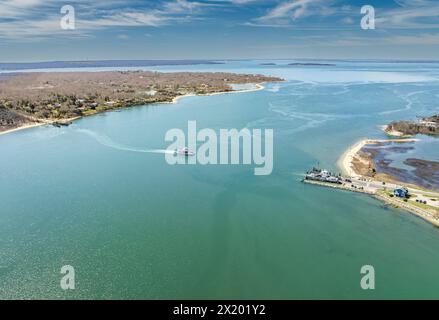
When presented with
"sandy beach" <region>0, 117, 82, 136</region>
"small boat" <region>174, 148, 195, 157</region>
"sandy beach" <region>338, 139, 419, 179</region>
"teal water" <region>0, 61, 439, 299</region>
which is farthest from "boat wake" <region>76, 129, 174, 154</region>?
"sandy beach" <region>338, 139, 419, 179</region>

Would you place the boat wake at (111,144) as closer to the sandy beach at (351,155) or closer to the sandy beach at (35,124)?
the sandy beach at (35,124)

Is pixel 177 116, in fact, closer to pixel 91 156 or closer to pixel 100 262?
pixel 91 156

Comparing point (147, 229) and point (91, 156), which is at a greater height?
point (91, 156)

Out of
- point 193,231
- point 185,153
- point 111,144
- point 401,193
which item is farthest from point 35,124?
point 401,193

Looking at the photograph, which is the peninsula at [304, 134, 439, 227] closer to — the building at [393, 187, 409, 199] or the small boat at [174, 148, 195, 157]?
the building at [393, 187, 409, 199]
